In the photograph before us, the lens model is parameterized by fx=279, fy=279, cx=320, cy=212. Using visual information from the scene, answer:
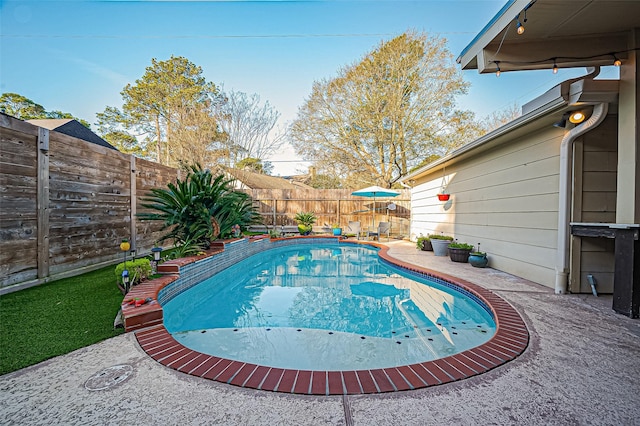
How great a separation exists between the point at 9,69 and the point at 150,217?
28.9ft

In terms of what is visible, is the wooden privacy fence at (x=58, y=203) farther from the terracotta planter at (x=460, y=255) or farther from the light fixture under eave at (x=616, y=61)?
the light fixture under eave at (x=616, y=61)

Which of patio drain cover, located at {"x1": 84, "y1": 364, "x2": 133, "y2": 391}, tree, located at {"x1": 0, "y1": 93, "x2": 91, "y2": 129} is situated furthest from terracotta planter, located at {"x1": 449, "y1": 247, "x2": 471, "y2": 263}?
tree, located at {"x1": 0, "y1": 93, "x2": 91, "y2": 129}

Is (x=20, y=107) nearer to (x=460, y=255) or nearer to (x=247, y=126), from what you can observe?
(x=247, y=126)

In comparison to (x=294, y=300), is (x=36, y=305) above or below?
above

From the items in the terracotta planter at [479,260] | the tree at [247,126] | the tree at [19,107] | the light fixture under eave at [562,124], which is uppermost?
the tree at [19,107]

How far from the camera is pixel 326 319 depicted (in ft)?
11.8

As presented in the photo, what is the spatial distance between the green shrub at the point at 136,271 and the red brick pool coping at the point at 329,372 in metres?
1.17

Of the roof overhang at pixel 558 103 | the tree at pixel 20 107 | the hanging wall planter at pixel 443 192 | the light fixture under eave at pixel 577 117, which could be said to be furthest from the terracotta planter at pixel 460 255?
the tree at pixel 20 107

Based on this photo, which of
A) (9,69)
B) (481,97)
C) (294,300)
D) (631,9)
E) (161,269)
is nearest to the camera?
(631,9)

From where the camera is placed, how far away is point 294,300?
173 inches

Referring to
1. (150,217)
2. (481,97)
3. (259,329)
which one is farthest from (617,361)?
(481,97)

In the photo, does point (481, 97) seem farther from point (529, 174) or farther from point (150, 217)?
point (150, 217)

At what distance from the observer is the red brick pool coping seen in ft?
5.84

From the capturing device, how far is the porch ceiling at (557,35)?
9.52 feet
